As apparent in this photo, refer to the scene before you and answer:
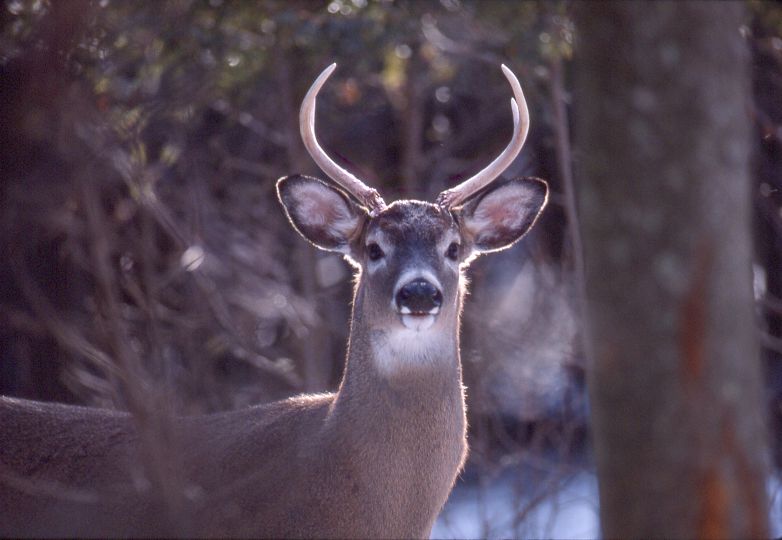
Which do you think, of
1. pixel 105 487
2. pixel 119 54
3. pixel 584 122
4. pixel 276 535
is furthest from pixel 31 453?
pixel 584 122

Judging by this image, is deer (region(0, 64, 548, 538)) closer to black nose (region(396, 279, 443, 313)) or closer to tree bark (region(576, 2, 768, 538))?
black nose (region(396, 279, 443, 313))

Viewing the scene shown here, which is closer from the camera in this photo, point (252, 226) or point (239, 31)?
point (239, 31)

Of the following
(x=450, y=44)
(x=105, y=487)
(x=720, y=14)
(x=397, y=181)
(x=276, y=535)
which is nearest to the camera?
(x=720, y=14)

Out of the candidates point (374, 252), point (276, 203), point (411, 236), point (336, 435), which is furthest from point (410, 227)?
point (276, 203)

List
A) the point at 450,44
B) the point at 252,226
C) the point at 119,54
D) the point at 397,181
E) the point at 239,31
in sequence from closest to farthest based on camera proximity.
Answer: the point at 119,54 → the point at 239,31 → the point at 450,44 → the point at 252,226 → the point at 397,181

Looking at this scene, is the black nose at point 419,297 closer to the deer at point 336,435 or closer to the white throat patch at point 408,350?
the deer at point 336,435

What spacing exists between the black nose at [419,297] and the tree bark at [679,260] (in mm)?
2096

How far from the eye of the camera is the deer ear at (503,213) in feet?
20.5

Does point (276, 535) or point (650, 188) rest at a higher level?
point (650, 188)

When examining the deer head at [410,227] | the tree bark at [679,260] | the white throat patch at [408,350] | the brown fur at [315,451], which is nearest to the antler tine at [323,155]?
the deer head at [410,227]

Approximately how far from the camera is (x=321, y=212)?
6199 millimetres

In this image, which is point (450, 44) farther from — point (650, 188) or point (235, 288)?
point (650, 188)

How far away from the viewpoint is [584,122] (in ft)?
10.9

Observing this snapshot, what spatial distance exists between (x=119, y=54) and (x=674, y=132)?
4.87 m
